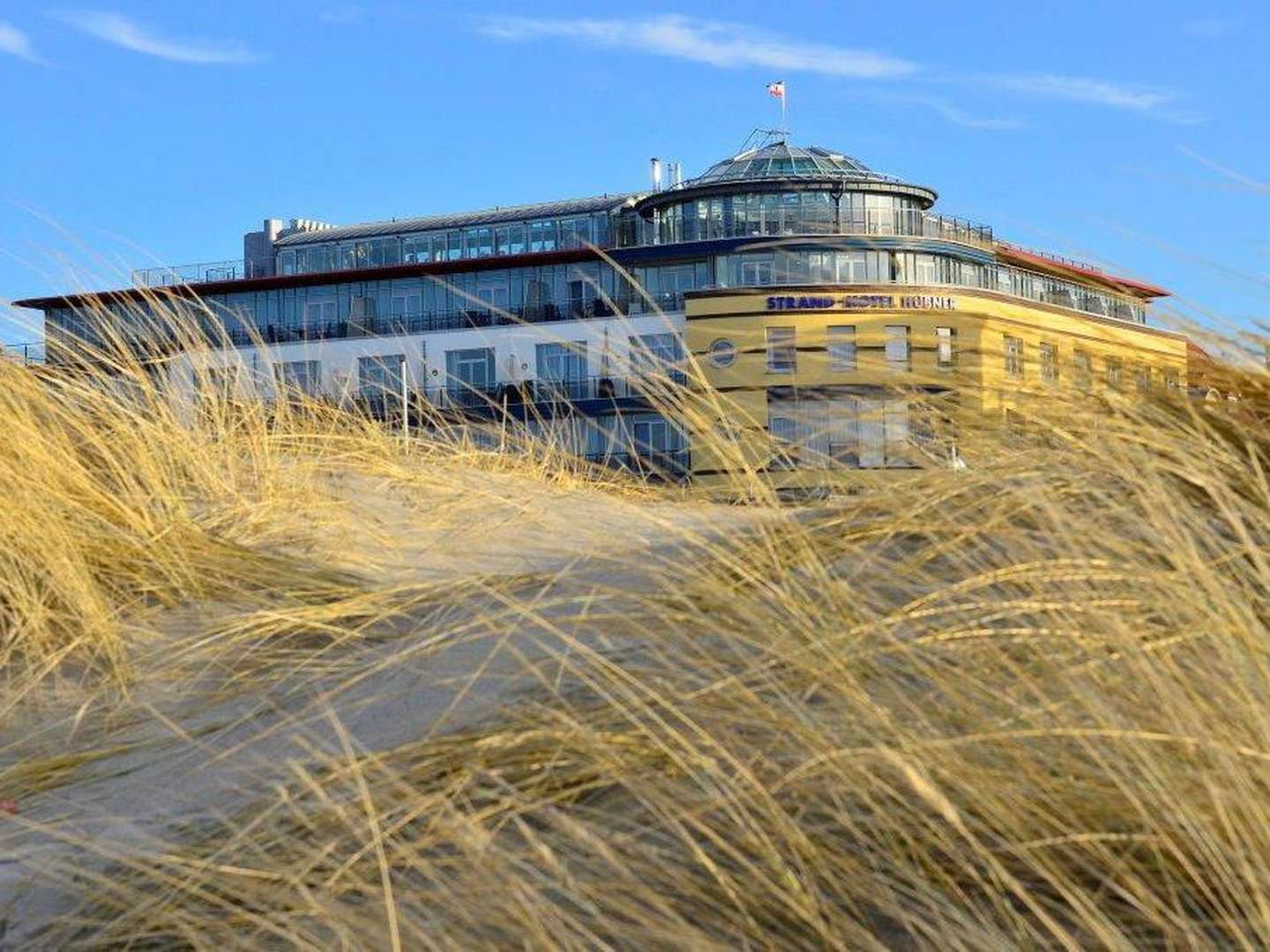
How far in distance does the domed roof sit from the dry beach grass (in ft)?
138

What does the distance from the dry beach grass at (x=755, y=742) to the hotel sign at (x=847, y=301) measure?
40799mm

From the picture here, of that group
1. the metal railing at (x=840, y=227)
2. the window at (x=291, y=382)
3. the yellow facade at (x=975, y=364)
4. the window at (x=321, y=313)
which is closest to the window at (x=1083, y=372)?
the yellow facade at (x=975, y=364)

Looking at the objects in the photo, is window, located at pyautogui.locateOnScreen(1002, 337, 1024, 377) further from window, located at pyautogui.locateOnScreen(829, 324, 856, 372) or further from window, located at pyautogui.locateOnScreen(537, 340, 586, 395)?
window, located at pyautogui.locateOnScreen(537, 340, 586, 395)

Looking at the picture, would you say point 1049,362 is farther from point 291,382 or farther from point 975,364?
point 291,382

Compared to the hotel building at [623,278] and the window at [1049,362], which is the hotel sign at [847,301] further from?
the window at [1049,362]

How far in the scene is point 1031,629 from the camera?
2148 mm

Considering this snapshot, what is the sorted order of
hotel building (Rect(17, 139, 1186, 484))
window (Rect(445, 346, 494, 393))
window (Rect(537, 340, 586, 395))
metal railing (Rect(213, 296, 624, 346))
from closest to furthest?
hotel building (Rect(17, 139, 1186, 484)) → window (Rect(537, 340, 586, 395)) → metal railing (Rect(213, 296, 624, 346)) → window (Rect(445, 346, 494, 393))

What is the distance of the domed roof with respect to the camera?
44.8 m

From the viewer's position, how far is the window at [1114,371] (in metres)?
3.17

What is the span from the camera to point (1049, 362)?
3.31 meters

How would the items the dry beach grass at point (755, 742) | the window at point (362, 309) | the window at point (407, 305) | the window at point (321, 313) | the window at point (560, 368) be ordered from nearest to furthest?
the dry beach grass at point (755, 742)
the window at point (560, 368)
the window at point (407, 305)
the window at point (362, 309)
the window at point (321, 313)

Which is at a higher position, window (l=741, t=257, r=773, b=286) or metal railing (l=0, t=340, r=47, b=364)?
window (l=741, t=257, r=773, b=286)

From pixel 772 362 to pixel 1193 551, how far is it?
4.72 feet

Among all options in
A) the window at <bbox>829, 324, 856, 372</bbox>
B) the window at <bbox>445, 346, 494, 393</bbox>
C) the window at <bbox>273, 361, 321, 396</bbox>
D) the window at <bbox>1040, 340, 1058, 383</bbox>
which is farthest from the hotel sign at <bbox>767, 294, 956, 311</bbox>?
the window at <bbox>829, 324, 856, 372</bbox>
